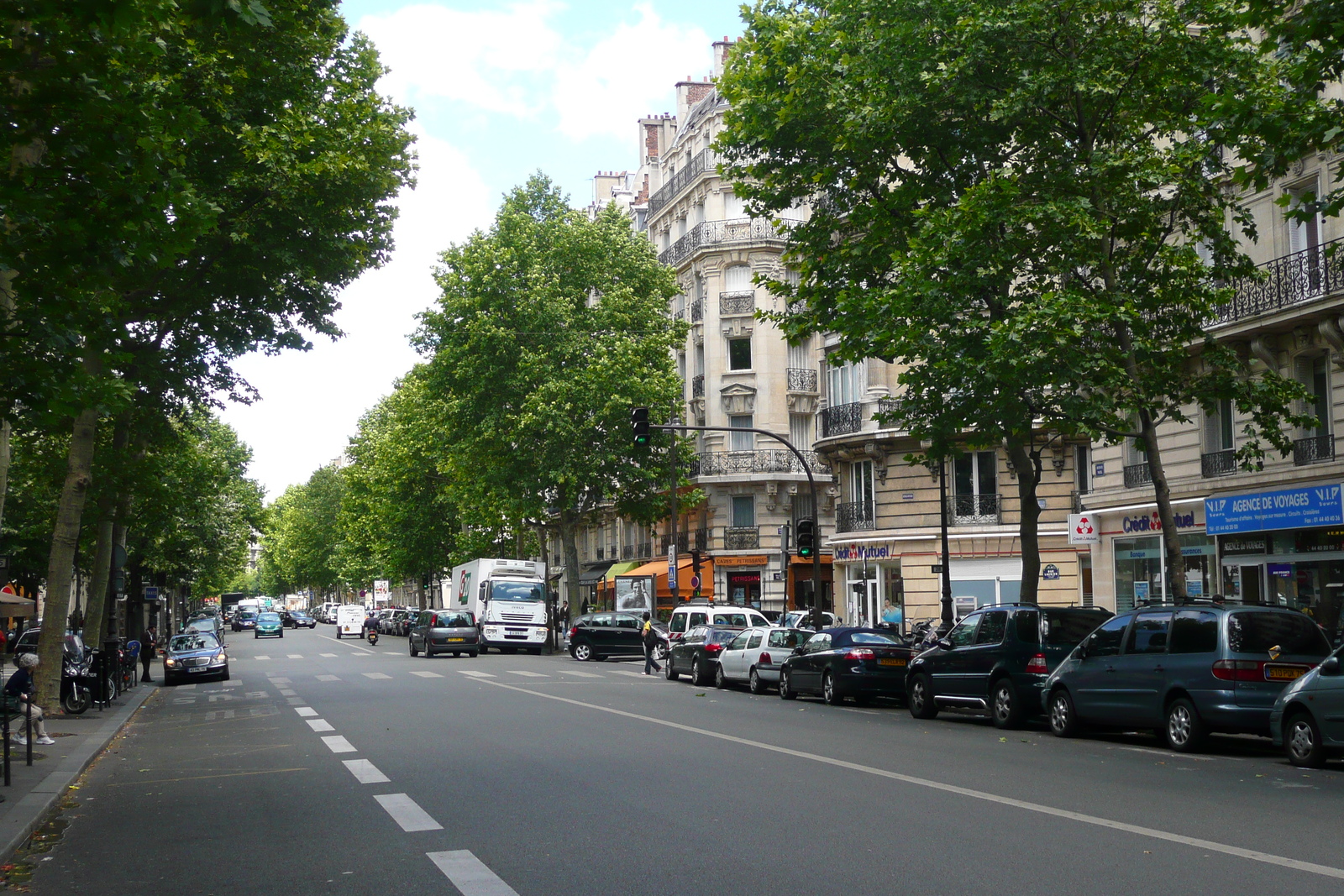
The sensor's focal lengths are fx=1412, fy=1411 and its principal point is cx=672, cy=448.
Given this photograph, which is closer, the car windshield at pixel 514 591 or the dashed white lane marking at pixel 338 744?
the dashed white lane marking at pixel 338 744

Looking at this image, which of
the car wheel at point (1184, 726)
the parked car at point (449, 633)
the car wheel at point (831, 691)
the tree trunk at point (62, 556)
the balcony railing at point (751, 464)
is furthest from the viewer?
the balcony railing at point (751, 464)

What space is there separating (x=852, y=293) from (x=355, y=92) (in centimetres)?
878

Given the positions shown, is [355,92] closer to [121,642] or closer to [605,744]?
[605,744]

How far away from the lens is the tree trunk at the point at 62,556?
851 inches

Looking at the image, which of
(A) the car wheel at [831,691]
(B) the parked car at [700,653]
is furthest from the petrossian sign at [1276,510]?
(B) the parked car at [700,653]

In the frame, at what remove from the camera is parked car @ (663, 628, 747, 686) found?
1249 inches

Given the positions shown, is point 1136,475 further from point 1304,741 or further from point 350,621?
point 350,621

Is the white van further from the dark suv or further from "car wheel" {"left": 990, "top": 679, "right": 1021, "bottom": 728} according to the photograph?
"car wheel" {"left": 990, "top": 679, "right": 1021, "bottom": 728}

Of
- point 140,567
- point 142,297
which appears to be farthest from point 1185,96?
point 140,567

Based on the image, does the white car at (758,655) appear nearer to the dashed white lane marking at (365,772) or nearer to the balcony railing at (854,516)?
the dashed white lane marking at (365,772)

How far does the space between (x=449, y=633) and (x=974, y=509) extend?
694 inches

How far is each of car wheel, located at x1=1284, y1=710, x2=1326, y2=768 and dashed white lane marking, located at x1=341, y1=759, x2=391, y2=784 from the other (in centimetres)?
894

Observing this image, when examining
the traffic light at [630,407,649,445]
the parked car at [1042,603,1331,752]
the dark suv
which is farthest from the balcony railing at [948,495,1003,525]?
the parked car at [1042,603,1331,752]

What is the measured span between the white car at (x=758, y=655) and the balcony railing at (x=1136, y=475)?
30.4 ft
